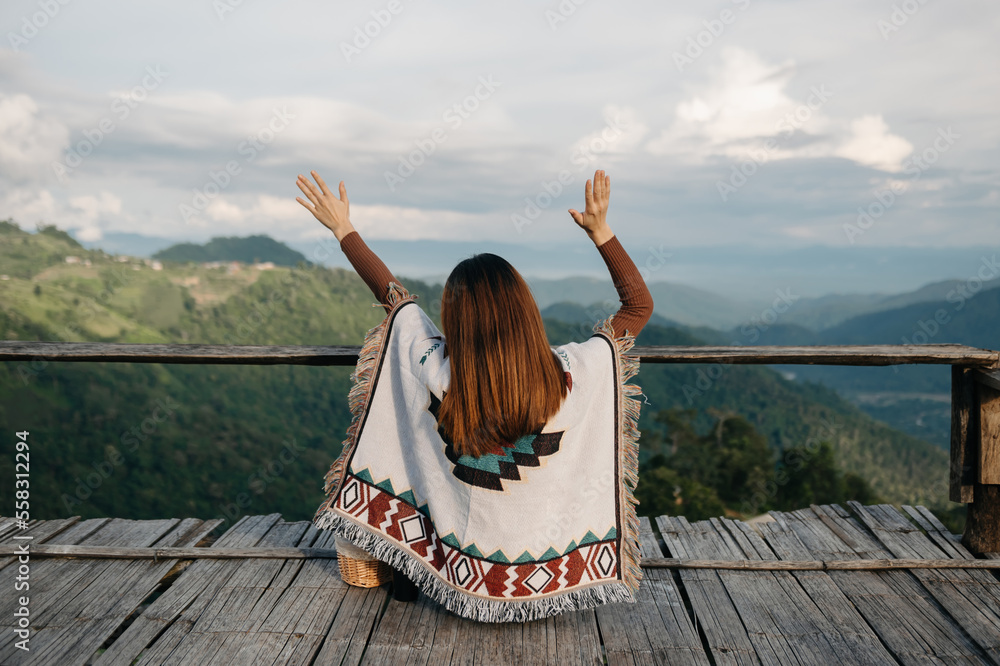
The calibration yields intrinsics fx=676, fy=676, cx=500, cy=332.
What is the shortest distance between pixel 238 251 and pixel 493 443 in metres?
46.6

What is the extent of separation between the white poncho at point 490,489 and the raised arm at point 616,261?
0.07m

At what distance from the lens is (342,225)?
2375mm

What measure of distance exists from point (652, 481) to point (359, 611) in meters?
17.6

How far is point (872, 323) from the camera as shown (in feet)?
315

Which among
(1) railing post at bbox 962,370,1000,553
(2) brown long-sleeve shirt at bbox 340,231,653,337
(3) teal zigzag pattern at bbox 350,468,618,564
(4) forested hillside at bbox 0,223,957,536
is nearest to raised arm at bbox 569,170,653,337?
(2) brown long-sleeve shirt at bbox 340,231,653,337

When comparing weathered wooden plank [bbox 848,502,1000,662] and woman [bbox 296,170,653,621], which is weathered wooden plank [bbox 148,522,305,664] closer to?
woman [bbox 296,170,653,621]

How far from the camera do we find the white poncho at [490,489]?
2033 mm

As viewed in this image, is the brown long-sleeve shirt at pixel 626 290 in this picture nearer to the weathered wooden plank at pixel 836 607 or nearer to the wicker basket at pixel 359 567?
the wicker basket at pixel 359 567

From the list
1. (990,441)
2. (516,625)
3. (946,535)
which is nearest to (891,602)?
(946,535)

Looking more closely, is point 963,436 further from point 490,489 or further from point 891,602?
point 490,489

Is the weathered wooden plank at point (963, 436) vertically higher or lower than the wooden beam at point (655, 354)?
lower

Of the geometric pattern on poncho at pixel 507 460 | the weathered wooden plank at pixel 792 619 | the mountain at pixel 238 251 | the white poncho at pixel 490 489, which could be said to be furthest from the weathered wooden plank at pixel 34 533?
the mountain at pixel 238 251

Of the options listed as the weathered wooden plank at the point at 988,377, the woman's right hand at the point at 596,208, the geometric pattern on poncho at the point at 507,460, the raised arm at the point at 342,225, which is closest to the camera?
the geometric pattern on poncho at the point at 507,460

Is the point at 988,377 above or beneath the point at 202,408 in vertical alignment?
above
